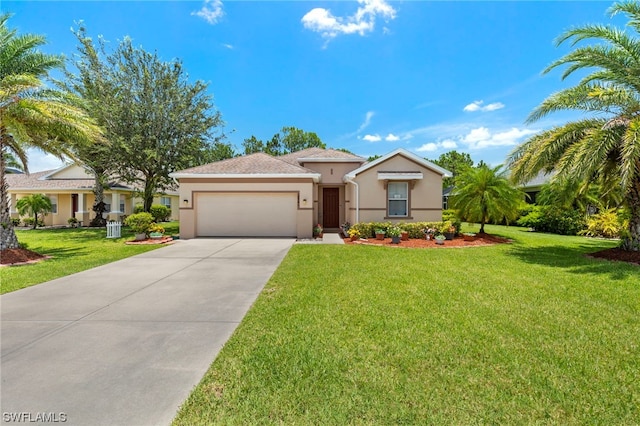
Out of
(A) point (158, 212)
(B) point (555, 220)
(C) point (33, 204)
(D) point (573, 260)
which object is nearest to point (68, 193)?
(C) point (33, 204)

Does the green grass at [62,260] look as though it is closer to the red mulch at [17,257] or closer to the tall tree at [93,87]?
the red mulch at [17,257]

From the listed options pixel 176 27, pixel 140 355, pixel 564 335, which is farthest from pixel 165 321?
pixel 176 27

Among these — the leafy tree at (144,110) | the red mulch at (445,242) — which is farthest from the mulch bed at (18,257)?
the red mulch at (445,242)

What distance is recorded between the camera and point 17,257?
31.9ft

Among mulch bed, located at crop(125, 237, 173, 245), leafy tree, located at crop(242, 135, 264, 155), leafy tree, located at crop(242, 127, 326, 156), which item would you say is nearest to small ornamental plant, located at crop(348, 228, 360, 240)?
mulch bed, located at crop(125, 237, 173, 245)

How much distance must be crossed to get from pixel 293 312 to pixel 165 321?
209cm

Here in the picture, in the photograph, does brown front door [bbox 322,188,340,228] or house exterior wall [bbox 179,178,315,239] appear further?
Result: brown front door [bbox 322,188,340,228]

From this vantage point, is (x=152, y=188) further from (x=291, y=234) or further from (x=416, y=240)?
(x=416, y=240)

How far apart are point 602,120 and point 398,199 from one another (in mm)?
8331

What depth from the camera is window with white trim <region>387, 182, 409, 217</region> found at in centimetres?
1580

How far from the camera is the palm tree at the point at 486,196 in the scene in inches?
534

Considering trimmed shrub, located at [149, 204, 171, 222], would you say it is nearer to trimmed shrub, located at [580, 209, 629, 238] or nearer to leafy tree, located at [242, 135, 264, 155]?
leafy tree, located at [242, 135, 264, 155]

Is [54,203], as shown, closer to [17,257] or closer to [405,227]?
[17,257]

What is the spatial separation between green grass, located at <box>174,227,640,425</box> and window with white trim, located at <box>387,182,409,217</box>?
29.5 feet
